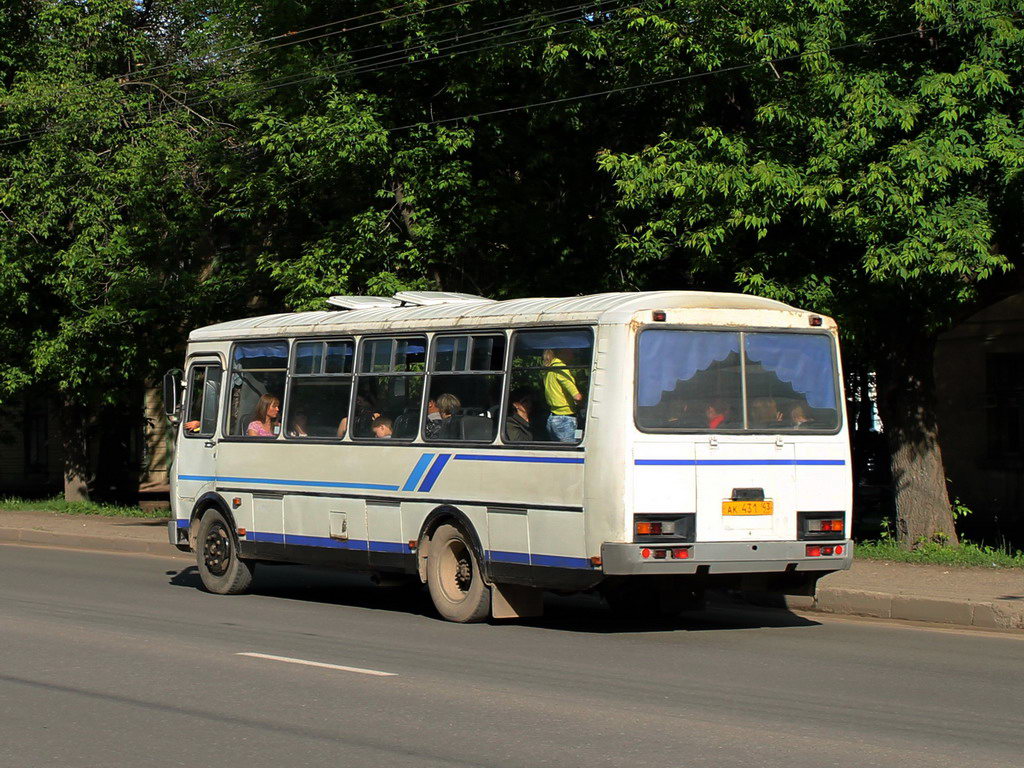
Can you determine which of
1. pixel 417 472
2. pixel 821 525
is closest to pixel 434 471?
pixel 417 472

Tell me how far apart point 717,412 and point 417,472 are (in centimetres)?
286

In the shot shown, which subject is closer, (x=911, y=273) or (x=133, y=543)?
(x=911, y=273)

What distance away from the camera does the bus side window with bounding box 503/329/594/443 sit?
37.6 feet

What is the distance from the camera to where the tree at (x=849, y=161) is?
564 inches

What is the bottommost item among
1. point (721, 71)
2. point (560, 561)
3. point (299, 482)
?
point (560, 561)

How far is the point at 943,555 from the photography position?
53.7 feet

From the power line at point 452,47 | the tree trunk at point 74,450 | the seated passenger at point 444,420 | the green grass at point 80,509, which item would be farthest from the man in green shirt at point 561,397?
the tree trunk at point 74,450

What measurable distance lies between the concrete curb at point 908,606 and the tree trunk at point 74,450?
19649 mm

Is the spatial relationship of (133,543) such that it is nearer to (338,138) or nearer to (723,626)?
(338,138)

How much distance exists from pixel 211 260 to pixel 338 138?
7.98m

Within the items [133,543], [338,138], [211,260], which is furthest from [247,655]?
[211,260]

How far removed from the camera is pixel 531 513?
460 inches

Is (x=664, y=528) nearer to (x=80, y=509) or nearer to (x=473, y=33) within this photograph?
(x=473, y=33)

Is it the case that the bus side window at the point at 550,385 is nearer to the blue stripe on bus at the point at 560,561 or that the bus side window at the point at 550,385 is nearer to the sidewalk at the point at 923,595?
the blue stripe on bus at the point at 560,561
